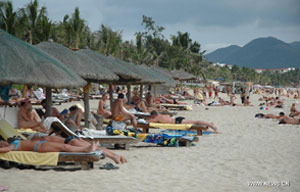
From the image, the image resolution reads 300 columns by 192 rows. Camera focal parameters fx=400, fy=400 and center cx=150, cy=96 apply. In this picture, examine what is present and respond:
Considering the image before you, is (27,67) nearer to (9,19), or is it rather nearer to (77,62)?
(77,62)

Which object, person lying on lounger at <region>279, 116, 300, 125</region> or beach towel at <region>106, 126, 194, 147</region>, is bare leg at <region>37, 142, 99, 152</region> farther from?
person lying on lounger at <region>279, 116, 300, 125</region>

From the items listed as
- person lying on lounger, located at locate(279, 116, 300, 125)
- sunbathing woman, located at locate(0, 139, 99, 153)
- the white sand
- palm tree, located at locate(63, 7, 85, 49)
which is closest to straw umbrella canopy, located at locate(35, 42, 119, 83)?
the white sand

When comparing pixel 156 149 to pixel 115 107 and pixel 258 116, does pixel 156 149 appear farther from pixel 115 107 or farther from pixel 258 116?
pixel 258 116

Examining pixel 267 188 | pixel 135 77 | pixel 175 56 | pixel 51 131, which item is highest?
pixel 175 56

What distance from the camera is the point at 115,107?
31.5ft

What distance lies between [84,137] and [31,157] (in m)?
1.65

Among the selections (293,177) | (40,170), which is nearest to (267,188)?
(293,177)

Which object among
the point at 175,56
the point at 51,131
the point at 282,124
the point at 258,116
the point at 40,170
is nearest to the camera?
the point at 40,170

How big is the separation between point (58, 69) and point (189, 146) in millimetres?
3281

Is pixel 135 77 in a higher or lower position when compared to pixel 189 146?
higher

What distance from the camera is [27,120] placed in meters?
7.95

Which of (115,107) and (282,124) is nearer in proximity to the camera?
(115,107)

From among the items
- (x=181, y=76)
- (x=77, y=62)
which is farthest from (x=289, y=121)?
(x=181, y=76)

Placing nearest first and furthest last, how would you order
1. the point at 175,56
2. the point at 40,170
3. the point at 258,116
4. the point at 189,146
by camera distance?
the point at 40,170 → the point at 189,146 → the point at 258,116 → the point at 175,56
